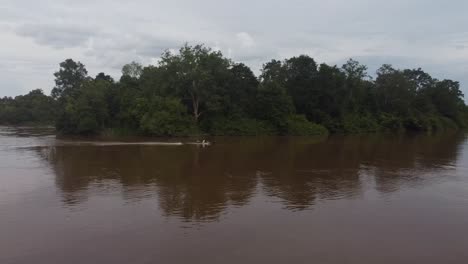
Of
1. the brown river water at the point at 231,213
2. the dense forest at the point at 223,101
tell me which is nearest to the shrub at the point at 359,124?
the dense forest at the point at 223,101

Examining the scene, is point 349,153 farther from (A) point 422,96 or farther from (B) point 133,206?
(A) point 422,96

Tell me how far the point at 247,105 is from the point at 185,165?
39534 millimetres

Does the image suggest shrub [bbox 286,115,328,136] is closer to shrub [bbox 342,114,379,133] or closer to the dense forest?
the dense forest

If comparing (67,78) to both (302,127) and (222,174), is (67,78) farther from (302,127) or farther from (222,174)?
(222,174)

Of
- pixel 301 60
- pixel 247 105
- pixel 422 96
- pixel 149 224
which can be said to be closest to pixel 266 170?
pixel 149 224

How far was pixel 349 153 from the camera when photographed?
38062mm

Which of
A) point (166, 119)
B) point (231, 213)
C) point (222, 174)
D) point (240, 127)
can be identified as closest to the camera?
point (231, 213)

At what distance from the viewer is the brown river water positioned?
11.9m

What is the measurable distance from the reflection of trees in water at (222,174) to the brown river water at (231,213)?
0.29 feet

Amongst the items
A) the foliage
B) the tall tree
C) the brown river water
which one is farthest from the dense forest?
the brown river water

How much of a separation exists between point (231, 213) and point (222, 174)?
9169mm

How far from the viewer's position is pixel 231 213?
1580 cm

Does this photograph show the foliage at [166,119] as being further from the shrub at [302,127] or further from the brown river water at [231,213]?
the brown river water at [231,213]

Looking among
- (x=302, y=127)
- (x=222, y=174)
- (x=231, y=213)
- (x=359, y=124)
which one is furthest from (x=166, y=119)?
(x=231, y=213)
